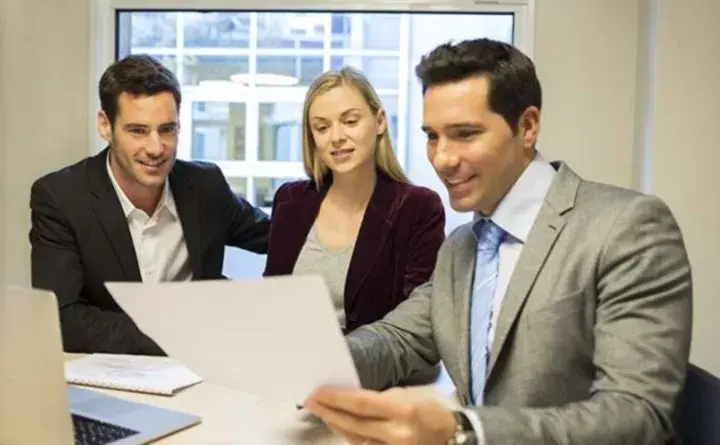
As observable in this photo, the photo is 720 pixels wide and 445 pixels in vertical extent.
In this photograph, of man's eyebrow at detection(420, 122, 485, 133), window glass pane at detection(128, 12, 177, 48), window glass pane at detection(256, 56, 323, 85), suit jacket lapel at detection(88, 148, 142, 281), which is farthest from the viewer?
window glass pane at detection(256, 56, 323, 85)

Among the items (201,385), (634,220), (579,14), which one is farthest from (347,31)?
(634,220)

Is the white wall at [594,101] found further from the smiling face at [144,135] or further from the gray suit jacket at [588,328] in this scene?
the gray suit jacket at [588,328]

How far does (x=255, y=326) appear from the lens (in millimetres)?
947

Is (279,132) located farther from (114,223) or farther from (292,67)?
(114,223)

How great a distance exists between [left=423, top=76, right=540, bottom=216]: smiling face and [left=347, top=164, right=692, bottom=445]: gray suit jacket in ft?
0.30

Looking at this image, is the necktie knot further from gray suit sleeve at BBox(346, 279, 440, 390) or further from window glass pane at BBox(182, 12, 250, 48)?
window glass pane at BBox(182, 12, 250, 48)

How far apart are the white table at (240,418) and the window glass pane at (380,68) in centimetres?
169

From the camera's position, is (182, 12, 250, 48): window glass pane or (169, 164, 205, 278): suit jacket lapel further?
(182, 12, 250, 48): window glass pane

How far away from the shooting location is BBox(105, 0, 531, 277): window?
9.21 feet

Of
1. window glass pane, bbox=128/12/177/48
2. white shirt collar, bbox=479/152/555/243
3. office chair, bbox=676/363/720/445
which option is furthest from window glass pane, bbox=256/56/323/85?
office chair, bbox=676/363/720/445

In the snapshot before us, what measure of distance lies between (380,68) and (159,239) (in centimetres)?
125

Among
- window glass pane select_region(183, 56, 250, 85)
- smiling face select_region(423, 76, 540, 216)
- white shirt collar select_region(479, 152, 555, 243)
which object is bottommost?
white shirt collar select_region(479, 152, 555, 243)

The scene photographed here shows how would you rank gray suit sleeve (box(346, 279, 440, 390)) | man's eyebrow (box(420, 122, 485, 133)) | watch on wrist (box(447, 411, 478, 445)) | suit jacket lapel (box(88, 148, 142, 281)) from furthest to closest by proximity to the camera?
suit jacket lapel (box(88, 148, 142, 281)) < gray suit sleeve (box(346, 279, 440, 390)) < man's eyebrow (box(420, 122, 485, 133)) < watch on wrist (box(447, 411, 478, 445))

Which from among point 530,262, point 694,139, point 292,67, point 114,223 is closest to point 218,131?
point 292,67
